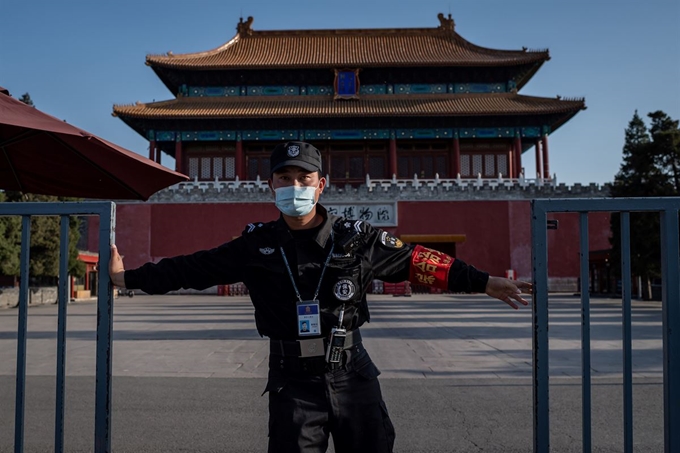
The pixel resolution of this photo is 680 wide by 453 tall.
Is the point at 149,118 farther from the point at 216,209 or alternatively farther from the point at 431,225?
the point at 431,225

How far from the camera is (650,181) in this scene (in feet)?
57.6

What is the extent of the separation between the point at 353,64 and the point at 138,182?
2388cm

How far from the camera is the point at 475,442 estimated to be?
398 cm

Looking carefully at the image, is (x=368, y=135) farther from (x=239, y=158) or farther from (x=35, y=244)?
(x=35, y=244)

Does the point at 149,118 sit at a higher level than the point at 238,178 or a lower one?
higher

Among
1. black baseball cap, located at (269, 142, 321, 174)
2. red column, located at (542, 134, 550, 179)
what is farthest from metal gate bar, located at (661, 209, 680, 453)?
red column, located at (542, 134, 550, 179)

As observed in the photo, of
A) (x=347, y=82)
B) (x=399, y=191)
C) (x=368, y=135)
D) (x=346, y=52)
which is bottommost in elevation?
(x=399, y=191)

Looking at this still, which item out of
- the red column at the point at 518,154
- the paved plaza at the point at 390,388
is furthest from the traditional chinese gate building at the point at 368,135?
the paved plaza at the point at 390,388

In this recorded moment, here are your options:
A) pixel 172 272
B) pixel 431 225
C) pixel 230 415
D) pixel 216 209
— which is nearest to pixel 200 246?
pixel 216 209

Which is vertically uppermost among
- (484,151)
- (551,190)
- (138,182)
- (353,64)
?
(353,64)

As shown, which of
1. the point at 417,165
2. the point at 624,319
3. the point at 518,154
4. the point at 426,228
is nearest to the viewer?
the point at 624,319

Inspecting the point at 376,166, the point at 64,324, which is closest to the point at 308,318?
the point at 64,324

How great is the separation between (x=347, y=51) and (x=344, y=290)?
27.2m

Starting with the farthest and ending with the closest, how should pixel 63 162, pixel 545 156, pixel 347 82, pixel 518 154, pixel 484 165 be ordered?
pixel 484 165 → pixel 347 82 → pixel 545 156 → pixel 518 154 → pixel 63 162
